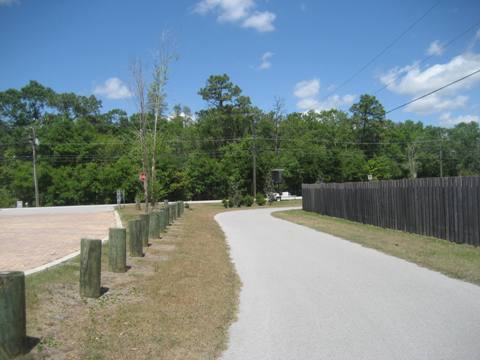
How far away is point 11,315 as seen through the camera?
4.65 meters

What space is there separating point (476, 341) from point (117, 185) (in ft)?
189

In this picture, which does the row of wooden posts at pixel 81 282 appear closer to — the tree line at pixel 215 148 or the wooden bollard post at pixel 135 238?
the wooden bollard post at pixel 135 238

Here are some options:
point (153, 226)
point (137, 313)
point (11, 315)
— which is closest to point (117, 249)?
point (137, 313)

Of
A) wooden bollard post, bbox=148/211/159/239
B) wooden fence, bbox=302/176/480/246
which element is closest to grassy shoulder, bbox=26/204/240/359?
wooden bollard post, bbox=148/211/159/239

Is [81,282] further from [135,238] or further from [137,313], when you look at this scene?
[135,238]

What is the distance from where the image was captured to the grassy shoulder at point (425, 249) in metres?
9.70

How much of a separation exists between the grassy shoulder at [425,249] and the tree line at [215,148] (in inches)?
1200

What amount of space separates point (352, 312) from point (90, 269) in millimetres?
3777

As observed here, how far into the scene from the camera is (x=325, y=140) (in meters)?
77.4

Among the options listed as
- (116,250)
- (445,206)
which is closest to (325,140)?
(445,206)

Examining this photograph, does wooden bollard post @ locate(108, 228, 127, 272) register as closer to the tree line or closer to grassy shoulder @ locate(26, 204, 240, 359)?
grassy shoulder @ locate(26, 204, 240, 359)

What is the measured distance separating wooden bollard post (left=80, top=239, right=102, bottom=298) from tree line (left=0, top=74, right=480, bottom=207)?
132 feet

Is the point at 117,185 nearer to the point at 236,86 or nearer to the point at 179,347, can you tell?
the point at 236,86

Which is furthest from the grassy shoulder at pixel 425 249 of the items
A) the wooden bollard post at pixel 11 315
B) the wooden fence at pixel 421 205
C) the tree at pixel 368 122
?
the tree at pixel 368 122
